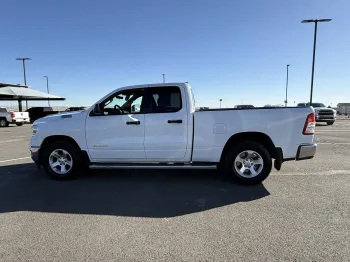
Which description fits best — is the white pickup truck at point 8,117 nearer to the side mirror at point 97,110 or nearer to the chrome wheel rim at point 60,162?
the chrome wheel rim at point 60,162

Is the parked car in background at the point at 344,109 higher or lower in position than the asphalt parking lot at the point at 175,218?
higher

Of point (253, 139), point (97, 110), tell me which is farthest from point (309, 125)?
point (97, 110)

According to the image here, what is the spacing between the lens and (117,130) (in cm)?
540

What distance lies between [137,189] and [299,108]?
3499 mm

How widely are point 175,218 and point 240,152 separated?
203 cm

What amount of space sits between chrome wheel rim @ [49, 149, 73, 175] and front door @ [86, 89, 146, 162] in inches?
21.9

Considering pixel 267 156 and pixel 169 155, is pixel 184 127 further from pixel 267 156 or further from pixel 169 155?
pixel 267 156

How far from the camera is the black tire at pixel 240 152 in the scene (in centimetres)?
505

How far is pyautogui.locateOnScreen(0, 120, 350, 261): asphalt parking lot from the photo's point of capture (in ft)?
9.51

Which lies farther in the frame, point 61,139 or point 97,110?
point 61,139

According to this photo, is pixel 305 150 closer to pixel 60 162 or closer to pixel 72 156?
pixel 72 156

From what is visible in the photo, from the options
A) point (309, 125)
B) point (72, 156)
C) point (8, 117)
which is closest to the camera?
point (309, 125)

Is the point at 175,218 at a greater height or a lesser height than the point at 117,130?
lesser

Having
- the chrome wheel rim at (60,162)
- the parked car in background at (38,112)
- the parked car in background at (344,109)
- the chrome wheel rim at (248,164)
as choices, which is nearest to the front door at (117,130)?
the chrome wheel rim at (60,162)
